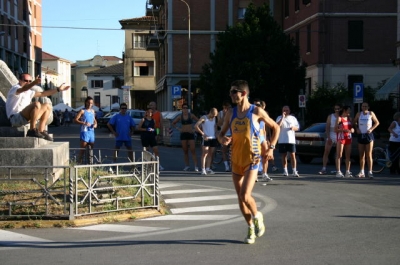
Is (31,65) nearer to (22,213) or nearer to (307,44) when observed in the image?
(307,44)

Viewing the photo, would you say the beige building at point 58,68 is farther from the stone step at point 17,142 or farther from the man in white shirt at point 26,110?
the stone step at point 17,142

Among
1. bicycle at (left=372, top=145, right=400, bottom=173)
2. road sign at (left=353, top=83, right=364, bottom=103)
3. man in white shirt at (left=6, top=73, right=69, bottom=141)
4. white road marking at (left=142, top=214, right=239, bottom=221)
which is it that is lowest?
white road marking at (left=142, top=214, right=239, bottom=221)

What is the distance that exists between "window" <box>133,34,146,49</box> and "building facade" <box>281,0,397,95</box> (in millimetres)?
38756

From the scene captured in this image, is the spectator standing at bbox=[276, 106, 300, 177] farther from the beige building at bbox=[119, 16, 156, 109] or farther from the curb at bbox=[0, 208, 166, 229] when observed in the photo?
the beige building at bbox=[119, 16, 156, 109]

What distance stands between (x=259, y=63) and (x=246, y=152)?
29173 millimetres

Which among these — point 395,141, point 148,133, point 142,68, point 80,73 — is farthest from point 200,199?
point 80,73

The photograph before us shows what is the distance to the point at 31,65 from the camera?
230ft

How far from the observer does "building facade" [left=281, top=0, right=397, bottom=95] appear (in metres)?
42.7

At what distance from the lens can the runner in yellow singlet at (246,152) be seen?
8.51 metres

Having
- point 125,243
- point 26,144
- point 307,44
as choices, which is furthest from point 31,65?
point 125,243

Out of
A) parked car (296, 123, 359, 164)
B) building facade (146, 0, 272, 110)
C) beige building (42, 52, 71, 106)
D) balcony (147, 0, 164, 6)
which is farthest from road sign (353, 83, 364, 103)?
beige building (42, 52, 71, 106)

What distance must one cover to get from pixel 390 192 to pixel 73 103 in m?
130

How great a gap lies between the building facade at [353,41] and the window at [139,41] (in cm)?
3876

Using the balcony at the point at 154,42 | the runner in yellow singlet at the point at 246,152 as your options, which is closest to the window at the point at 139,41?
the balcony at the point at 154,42
